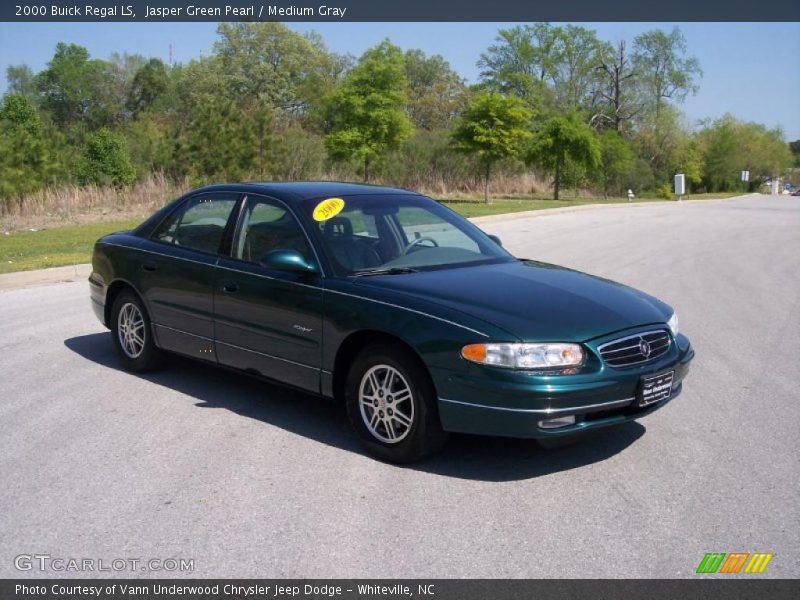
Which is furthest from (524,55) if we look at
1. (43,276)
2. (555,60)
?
(43,276)

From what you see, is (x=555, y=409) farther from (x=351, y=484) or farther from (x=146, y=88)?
(x=146, y=88)

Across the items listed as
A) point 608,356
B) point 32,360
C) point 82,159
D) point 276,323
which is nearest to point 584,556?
point 608,356

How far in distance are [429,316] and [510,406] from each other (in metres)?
0.67

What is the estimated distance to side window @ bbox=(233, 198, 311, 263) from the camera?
579 centimetres

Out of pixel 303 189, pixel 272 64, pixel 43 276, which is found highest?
pixel 272 64

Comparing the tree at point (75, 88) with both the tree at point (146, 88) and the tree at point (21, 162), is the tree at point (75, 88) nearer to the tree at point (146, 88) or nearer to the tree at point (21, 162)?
the tree at point (146, 88)

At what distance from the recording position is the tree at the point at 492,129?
36906 millimetres

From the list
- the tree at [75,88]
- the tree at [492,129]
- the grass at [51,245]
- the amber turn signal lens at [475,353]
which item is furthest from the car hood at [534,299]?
the tree at [75,88]

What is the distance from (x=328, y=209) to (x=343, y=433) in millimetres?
1492

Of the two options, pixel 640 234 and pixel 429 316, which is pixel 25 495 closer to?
pixel 429 316

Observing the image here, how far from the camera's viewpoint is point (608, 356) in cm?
472

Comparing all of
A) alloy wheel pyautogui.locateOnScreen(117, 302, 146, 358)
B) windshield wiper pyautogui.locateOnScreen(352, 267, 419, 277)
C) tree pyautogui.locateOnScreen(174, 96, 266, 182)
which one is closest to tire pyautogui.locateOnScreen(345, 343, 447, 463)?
windshield wiper pyautogui.locateOnScreen(352, 267, 419, 277)

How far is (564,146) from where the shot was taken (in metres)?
45.4

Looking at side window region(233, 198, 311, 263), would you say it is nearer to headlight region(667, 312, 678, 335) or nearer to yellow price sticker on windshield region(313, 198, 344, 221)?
yellow price sticker on windshield region(313, 198, 344, 221)
